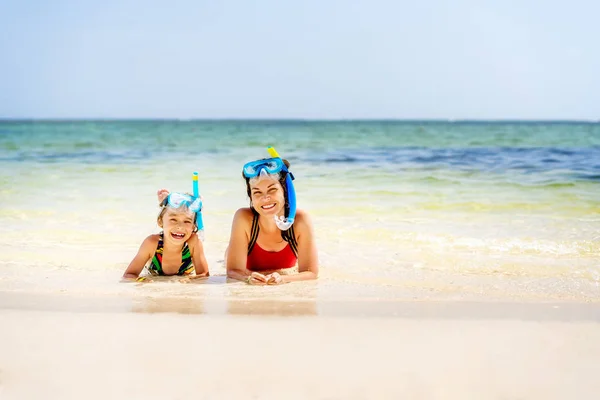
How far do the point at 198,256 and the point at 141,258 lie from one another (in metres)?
0.41

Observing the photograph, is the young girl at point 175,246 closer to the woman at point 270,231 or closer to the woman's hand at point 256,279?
the woman at point 270,231

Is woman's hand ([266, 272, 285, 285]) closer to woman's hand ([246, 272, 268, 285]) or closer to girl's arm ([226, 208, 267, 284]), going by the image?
woman's hand ([246, 272, 268, 285])

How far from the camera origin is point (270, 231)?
5.00 meters

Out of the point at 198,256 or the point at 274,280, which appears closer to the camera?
the point at 274,280

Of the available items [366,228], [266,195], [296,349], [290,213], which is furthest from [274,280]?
[366,228]

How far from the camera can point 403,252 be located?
19.2ft

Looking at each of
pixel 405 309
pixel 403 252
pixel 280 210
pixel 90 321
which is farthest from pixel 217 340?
pixel 403 252

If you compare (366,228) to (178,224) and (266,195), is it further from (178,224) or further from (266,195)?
(178,224)

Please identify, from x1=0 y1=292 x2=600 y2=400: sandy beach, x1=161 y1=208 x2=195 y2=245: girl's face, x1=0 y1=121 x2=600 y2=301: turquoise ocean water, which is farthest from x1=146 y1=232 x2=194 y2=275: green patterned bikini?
x1=0 y1=292 x2=600 y2=400: sandy beach

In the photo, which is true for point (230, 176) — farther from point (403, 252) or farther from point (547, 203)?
point (403, 252)

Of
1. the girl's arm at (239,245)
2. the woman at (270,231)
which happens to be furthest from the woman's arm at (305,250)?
the girl's arm at (239,245)

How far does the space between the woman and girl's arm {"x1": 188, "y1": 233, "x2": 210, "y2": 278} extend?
18 centimetres

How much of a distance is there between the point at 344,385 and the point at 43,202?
720 centimetres

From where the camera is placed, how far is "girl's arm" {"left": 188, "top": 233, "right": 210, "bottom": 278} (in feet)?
16.1
